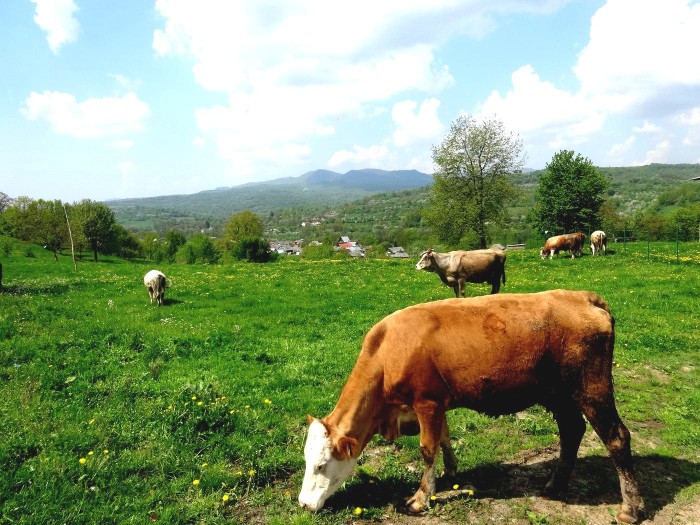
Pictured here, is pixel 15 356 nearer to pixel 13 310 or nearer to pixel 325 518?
pixel 13 310

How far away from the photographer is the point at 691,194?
154m

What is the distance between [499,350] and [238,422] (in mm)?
4825

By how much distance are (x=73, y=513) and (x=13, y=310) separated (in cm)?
1210

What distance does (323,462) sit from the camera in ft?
17.4

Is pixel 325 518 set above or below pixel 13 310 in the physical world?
below

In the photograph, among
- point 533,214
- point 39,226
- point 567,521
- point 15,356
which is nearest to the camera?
point 567,521

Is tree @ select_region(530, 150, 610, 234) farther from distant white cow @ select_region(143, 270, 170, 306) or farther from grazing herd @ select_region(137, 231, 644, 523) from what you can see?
grazing herd @ select_region(137, 231, 644, 523)

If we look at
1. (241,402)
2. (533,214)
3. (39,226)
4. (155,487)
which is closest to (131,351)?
(241,402)

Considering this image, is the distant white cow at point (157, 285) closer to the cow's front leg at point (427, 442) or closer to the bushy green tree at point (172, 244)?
the cow's front leg at point (427, 442)

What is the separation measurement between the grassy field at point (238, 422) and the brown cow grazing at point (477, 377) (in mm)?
678

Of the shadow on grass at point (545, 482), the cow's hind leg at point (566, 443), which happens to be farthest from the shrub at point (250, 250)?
the cow's hind leg at point (566, 443)

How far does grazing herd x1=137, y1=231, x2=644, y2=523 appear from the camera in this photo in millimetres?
5309

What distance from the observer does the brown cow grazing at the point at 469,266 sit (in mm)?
18312

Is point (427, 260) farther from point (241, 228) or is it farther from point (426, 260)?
point (241, 228)
